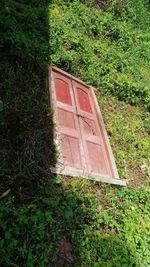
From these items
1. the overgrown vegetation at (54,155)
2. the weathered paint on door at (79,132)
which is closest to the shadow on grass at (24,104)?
the overgrown vegetation at (54,155)

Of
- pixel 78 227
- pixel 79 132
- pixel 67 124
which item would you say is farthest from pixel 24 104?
pixel 78 227

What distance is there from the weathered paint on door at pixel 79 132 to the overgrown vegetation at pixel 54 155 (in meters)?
0.17

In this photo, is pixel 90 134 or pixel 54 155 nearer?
pixel 54 155

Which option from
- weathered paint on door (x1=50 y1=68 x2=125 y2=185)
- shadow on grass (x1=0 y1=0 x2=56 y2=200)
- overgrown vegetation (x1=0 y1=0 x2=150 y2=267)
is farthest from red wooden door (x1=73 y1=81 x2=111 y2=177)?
shadow on grass (x1=0 y1=0 x2=56 y2=200)

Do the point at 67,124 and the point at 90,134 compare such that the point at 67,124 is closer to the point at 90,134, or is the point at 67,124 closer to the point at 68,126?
the point at 68,126

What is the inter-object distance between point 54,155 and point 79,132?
834mm

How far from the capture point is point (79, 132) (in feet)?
15.5

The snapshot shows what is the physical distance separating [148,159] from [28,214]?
8.18 feet

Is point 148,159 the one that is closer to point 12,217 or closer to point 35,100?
point 35,100

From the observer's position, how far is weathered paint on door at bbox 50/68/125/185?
427 centimetres

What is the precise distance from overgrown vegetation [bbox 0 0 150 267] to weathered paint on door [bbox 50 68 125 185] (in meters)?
0.17

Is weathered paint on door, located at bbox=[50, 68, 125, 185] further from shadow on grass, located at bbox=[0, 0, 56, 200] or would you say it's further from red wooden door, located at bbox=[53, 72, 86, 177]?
shadow on grass, located at bbox=[0, 0, 56, 200]

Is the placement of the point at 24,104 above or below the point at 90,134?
above

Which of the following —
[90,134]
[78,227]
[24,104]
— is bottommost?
[78,227]
